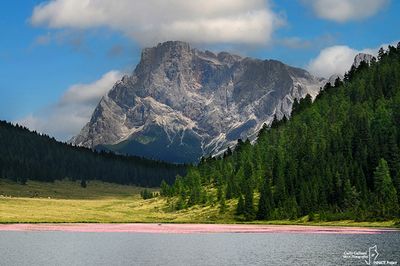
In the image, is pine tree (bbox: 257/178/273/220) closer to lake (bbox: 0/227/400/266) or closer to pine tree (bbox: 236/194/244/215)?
pine tree (bbox: 236/194/244/215)

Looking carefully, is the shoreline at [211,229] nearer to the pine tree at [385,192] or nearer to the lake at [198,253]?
the pine tree at [385,192]

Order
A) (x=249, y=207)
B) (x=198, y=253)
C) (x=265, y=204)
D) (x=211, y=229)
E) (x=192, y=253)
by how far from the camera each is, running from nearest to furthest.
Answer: (x=198, y=253)
(x=192, y=253)
(x=211, y=229)
(x=265, y=204)
(x=249, y=207)

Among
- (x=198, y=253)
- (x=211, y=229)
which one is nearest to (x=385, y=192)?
(x=211, y=229)

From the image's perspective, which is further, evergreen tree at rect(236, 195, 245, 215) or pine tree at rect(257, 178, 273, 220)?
evergreen tree at rect(236, 195, 245, 215)

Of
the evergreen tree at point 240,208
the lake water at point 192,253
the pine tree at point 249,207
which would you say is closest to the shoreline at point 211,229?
the lake water at point 192,253

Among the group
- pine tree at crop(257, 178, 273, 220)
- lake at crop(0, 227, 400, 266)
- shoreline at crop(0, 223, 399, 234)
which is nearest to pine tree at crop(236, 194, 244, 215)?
pine tree at crop(257, 178, 273, 220)

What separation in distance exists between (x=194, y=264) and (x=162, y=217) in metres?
136

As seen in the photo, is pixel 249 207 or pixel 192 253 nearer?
pixel 192 253

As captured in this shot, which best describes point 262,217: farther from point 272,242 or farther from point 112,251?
point 112,251

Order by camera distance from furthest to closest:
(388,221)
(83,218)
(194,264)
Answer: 1. (83,218)
2. (388,221)
3. (194,264)

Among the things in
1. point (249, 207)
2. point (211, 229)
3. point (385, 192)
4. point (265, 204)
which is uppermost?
point (385, 192)

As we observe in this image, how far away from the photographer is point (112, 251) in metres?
71.9

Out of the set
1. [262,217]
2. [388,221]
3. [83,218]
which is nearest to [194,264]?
[388,221]

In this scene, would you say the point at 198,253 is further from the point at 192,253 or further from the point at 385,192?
the point at 385,192
